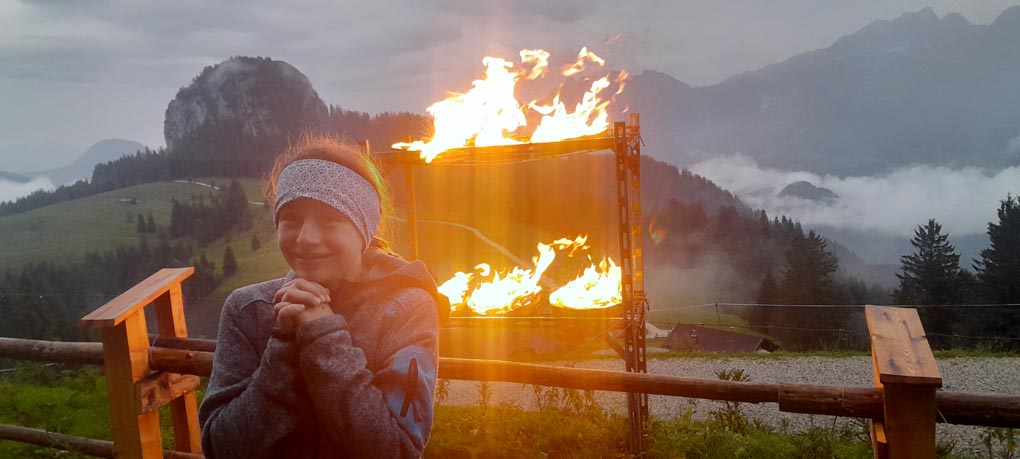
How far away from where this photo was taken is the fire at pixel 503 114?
6730 millimetres

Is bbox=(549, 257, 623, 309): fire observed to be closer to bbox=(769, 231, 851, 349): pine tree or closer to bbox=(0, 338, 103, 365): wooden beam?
bbox=(0, 338, 103, 365): wooden beam

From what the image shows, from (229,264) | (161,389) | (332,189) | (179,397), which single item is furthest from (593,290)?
(229,264)

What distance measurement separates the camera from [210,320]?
54.0 meters

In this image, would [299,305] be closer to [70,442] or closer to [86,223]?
[70,442]

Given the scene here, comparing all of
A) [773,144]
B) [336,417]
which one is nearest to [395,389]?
[336,417]

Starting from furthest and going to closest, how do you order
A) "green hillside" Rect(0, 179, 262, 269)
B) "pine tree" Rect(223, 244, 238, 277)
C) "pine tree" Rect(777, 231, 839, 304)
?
"green hillside" Rect(0, 179, 262, 269) → "pine tree" Rect(223, 244, 238, 277) → "pine tree" Rect(777, 231, 839, 304)

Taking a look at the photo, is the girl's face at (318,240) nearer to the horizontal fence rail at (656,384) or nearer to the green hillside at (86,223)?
the horizontal fence rail at (656,384)

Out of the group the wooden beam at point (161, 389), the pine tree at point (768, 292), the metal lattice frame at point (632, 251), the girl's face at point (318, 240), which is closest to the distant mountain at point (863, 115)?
the pine tree at point (768, 292)

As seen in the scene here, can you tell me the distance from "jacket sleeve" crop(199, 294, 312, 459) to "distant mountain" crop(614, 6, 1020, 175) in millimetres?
157517

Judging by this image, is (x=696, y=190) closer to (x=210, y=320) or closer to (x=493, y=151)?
(x=210, y=320)

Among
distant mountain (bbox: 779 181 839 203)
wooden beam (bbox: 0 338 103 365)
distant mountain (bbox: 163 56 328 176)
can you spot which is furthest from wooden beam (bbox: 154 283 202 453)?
distant mountain (bbox: 779 181 839 203)

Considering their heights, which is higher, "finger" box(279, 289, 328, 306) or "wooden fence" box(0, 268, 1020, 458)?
"finger" box(279, 289, 328, 306)

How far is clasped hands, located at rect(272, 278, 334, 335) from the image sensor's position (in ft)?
5.36

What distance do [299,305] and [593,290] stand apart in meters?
6.58
